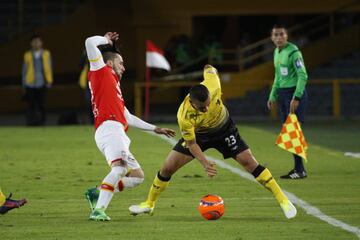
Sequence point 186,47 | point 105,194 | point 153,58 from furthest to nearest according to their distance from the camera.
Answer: point 186,47, point 153,58, point 105,194

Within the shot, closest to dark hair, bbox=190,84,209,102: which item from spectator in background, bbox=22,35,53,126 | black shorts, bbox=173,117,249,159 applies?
black shorts, bbox=173,117,249,159

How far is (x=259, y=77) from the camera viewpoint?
33625 mm

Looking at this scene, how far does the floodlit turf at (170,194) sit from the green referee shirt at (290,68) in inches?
49.9

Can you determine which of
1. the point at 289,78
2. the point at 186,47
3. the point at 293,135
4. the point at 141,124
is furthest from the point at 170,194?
the point at 186,47

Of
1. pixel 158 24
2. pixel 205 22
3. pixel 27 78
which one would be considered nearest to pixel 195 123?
pixel 27 78

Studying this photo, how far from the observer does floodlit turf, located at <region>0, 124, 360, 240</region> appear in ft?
35.4

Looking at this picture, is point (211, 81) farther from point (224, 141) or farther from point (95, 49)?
point (95, 49)

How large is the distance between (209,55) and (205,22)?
25.0 feet

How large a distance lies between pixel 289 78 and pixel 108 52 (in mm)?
4493

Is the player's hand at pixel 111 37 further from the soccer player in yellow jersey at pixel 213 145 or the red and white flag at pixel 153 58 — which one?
the red and white flag at pixel 153 58

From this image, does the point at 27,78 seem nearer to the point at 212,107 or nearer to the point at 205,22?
the point at 205,22

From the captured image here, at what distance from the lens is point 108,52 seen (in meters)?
12.1

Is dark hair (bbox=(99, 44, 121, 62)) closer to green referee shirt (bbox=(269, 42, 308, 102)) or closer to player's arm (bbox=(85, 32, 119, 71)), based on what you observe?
player's arm (bbox=(85, 32, 119, 71))

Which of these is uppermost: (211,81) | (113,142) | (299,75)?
(211,81)
